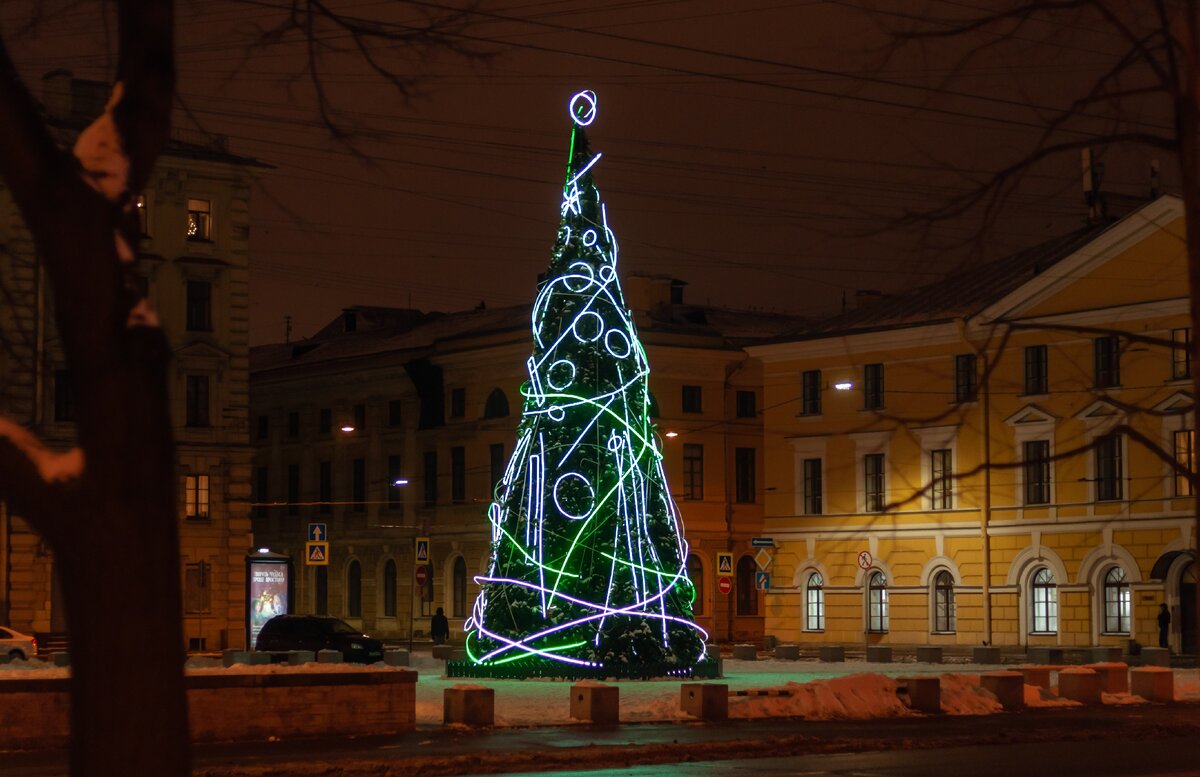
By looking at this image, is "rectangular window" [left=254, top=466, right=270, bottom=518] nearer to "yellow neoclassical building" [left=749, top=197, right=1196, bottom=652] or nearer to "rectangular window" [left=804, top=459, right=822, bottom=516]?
"yellow neoclassical building" [left=749, top=197, right=1196, bottom=652]

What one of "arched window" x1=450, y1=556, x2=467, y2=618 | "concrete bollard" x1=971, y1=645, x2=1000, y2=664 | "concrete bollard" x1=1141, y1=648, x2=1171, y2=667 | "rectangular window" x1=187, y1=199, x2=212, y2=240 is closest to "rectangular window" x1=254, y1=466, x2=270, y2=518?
"arched window" x1=450, y1=556, x2=467, y2=618

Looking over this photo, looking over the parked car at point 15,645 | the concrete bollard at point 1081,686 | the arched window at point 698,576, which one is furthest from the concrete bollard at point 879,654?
the arched window at point 698,576

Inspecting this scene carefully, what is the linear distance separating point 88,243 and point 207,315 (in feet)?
194

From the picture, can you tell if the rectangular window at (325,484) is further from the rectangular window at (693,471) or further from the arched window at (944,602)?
the arched window at (944,602)

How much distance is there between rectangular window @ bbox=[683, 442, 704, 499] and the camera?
77.9 meters

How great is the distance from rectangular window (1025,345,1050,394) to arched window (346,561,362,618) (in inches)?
1333

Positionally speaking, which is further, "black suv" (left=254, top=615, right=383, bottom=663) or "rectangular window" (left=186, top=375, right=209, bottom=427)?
"rectangular window" (left=186, top=375, right=209, bottom=427)

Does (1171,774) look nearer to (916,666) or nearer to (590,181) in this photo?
(590,181)

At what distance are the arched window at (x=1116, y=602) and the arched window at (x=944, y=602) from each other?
576 cm

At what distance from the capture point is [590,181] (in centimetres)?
3700

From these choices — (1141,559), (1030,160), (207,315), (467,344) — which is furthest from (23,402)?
(1030,160)

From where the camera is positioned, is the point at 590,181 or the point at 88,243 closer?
the point at 88,243

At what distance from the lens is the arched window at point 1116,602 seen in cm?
6001

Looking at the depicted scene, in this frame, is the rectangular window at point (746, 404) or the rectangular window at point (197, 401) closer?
the rectangular window at point (197, 401)
